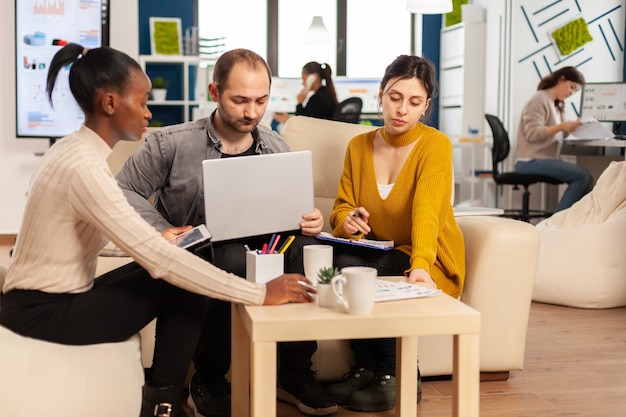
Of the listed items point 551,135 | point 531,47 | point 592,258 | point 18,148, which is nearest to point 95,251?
point 592,258

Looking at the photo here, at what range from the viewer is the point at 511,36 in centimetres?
724

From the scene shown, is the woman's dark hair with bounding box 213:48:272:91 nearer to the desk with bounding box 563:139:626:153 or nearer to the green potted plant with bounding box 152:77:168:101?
the desk with bounding box 563:139:626:153

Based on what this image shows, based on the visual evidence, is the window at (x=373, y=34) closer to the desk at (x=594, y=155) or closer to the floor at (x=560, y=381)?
the desk at (x=594, y=155)

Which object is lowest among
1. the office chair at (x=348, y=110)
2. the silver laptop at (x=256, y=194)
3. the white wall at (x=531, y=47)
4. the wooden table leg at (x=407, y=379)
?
the wooden table leg at (x=407, y=379)

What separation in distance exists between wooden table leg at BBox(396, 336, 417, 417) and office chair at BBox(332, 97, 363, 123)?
4166 mm

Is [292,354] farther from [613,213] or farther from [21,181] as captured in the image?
[21,181]

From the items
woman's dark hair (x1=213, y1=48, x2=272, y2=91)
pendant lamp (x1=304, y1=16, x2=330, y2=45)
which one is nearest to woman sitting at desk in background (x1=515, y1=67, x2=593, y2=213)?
pendant lamp (x1=304, y1=16, x2=330, y2=45)

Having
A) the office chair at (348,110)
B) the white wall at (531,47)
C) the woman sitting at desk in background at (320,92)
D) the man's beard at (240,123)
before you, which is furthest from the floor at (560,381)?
the white wall at (531,47)

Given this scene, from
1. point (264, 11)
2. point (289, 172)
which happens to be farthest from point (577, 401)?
point (264, 11)

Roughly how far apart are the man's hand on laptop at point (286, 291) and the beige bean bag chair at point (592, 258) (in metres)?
2.48

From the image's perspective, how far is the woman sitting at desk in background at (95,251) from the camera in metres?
1.65

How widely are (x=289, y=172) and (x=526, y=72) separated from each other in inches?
219

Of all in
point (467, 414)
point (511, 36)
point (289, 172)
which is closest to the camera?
point (467, 414)

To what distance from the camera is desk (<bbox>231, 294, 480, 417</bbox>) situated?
1.60m
